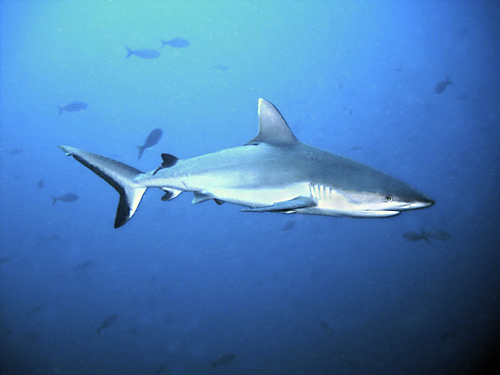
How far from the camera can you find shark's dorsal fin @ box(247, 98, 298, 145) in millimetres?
3125

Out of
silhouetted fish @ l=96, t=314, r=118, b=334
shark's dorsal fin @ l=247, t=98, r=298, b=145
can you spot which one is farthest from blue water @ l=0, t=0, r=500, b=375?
shark's dorsal fin @ l=247, t=98, r=298, b=145

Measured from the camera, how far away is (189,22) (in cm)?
7550

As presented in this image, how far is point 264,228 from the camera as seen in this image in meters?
33.2

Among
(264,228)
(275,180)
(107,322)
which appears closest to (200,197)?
(275,180)

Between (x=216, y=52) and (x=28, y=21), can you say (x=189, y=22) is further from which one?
(x=28, y=21)

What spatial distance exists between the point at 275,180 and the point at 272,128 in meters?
0.76

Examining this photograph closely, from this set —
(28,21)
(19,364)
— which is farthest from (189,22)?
(19,364)

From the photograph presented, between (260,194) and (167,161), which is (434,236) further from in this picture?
(167,161)

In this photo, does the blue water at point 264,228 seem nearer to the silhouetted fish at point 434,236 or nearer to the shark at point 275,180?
the silhouetted fish at point 434,236

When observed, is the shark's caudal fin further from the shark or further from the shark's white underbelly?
the shark's white underbelly

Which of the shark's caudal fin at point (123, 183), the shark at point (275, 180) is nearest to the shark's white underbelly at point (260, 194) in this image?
the shark at point (275, 180)

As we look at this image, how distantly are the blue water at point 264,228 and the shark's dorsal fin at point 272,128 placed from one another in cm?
904

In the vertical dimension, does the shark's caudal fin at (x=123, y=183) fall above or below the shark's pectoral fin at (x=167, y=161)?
below

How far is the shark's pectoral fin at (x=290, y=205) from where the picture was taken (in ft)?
7.54
